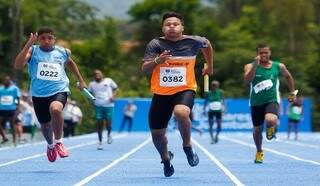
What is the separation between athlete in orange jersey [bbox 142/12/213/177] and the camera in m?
11.1

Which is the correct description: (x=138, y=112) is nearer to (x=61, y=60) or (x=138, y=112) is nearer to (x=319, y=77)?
(x=319, y=77)

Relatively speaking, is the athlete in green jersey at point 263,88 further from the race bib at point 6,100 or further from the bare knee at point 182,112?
the race bib at point 6,100

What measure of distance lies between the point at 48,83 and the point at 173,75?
2968mm

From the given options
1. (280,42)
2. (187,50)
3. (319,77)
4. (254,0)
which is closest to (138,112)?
(319,77)

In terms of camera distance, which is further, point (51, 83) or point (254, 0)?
point (254, 0)

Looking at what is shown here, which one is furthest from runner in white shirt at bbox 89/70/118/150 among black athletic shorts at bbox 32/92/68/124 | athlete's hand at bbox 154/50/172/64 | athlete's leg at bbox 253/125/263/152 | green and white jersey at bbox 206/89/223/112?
athlete's hand at bbox 154/50/172/64

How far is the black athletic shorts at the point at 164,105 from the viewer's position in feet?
36.7

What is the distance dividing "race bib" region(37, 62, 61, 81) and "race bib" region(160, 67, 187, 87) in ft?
9.09

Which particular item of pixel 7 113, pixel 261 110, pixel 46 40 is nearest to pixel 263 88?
pixel 261 110

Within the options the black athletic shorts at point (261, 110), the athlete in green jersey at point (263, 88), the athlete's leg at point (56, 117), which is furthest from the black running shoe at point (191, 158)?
the black athletic shorts at point (261, 110)

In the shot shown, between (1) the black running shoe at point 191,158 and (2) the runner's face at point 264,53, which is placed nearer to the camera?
(1) the black running shoe at point 191,158

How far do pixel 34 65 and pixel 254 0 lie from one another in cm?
7397

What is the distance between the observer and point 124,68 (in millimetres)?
76562

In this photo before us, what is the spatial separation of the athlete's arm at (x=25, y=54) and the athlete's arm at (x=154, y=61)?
92.9 inches
